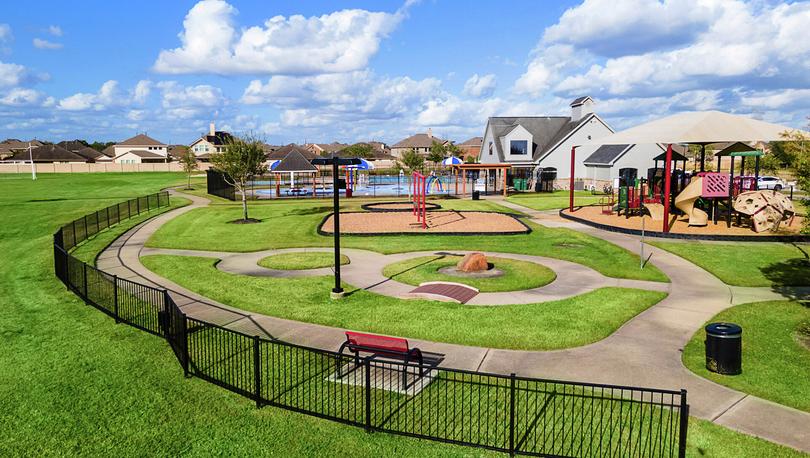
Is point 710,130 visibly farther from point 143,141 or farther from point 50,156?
point 143,141

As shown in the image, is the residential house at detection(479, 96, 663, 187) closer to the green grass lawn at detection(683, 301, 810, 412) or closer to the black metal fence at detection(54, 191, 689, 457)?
the green grass lawn at detection(683, 301, 810, 412)

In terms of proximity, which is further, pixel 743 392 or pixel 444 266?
pixel 444 266

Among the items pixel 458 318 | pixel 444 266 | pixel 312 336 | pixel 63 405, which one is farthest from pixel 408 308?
pixel 63 405

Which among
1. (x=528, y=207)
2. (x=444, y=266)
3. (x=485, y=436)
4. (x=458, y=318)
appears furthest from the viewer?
(x=528, y=207)

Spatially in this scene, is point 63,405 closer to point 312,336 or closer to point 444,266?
point 312,336

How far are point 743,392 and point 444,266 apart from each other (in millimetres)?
11497

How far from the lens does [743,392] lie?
30.4 feet

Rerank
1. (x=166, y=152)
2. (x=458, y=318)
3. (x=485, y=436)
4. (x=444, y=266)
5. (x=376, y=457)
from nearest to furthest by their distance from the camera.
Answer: (x=376, y=457) < (x=485, y=436) < (x=458, y=318) < (x=444, y=266) < (x=166, y=152)

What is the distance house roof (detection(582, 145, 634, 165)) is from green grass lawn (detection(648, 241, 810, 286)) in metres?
31.6

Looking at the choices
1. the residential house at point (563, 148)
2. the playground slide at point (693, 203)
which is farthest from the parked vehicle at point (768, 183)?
the playground slide at point (693, 203)

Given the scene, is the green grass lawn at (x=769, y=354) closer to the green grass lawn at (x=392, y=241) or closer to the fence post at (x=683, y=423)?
the fence post at (x=683, y=423)

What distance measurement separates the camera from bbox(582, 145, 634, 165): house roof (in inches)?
2123

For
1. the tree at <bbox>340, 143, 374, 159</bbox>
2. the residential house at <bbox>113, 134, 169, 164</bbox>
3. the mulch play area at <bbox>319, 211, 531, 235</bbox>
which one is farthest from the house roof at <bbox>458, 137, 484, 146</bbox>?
the mulch play area at <bbox>319, 211, 531, 235</bbox>

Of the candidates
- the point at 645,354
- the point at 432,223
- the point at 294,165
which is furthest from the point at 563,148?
the point at 645,354
